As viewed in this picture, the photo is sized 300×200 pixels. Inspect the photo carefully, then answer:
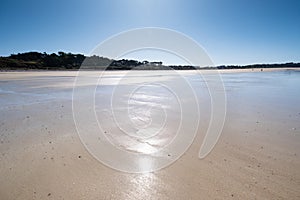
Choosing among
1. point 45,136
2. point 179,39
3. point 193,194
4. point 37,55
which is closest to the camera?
point 193,194

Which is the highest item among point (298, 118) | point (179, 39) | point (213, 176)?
point (179, 39)

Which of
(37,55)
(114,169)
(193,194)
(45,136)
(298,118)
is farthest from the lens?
(37,55)

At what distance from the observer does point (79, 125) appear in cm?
530

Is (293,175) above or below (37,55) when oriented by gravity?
below

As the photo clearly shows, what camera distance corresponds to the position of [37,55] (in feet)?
237

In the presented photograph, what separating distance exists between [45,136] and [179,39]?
584cm

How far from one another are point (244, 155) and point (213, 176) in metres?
1.01

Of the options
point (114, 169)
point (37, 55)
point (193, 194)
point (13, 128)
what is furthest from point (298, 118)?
point (37, 55)

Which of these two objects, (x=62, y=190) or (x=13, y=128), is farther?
(x=13, y=128)

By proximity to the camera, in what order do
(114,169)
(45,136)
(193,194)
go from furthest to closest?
(45,136) → (114,169) → (193,194)

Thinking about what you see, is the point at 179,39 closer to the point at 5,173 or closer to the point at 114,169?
the point at 114,169

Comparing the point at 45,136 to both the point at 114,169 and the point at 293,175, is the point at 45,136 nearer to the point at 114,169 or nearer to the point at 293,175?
the point at 114,169

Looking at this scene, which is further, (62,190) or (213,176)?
(213,176)

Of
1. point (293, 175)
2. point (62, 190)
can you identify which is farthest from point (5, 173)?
point (293, 175)
